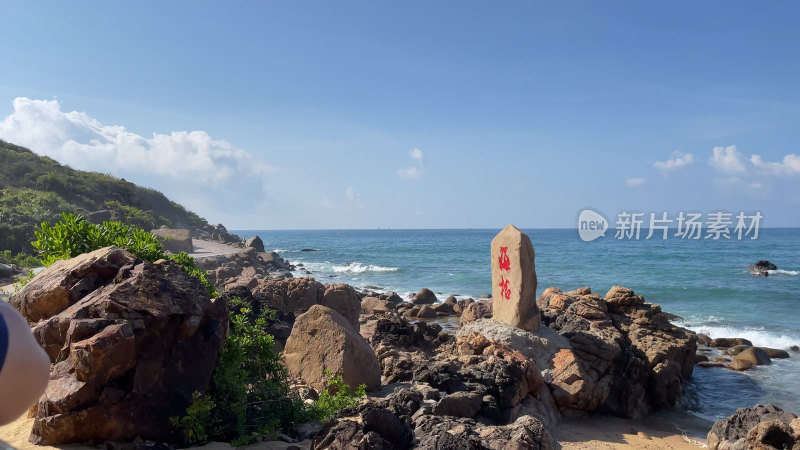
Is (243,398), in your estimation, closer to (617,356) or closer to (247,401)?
(247,401)

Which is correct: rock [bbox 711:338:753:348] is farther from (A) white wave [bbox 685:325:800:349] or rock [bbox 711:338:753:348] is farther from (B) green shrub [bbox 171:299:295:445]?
(B) green shrub [bbox 171:299:295:445]

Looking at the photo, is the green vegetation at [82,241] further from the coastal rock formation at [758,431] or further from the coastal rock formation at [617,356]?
the coastal rock formation at [758,431]

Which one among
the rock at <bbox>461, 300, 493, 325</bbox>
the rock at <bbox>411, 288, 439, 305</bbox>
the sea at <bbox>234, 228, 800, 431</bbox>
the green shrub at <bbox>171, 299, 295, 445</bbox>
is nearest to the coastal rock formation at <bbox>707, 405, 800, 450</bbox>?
the sea at <bbox>234, 228, 800, 431</bbox>

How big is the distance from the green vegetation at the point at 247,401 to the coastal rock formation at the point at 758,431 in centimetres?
465

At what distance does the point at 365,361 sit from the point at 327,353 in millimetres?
537

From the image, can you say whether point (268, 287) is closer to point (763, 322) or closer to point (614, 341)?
point (614, 341)

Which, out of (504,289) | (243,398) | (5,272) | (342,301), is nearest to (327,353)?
(243,398)

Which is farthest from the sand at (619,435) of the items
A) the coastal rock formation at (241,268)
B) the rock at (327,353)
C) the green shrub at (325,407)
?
the coastal rock formation at (241,268)

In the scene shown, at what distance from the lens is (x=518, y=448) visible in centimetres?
437

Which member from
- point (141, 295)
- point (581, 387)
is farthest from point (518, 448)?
point (581, 387)

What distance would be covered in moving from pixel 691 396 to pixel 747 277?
2568 cm

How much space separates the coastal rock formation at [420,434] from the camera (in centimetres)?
430

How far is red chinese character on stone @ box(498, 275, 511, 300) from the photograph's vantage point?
34.5ft

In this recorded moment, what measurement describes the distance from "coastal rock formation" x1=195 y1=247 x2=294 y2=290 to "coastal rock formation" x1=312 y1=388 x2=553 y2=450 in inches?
406
